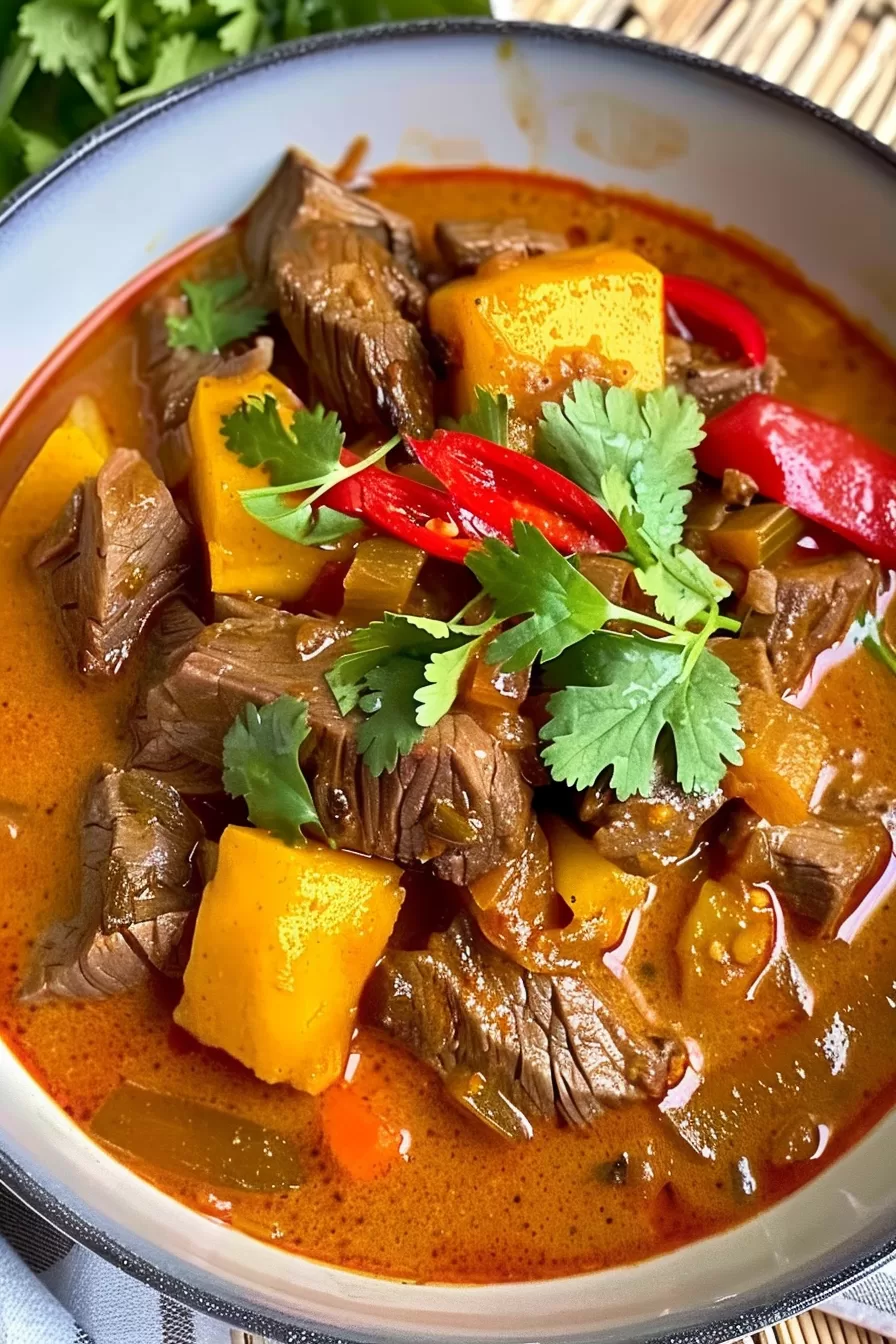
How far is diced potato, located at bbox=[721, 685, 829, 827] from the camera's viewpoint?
2787mm

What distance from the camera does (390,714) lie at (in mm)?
2564

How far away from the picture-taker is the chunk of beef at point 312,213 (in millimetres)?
3299

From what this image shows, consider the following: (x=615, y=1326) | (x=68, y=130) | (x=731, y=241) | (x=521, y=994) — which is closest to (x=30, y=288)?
(x=68, y=130)

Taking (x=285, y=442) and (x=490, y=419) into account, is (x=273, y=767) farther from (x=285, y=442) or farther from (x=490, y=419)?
(x=490, y=419)

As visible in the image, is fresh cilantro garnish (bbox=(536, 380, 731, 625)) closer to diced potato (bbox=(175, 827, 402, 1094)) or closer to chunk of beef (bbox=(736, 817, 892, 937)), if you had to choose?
chunk of beef (bbox=(736, 817, 892, 937))

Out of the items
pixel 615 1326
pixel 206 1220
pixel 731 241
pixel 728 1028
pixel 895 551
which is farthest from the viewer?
pixel 731 241

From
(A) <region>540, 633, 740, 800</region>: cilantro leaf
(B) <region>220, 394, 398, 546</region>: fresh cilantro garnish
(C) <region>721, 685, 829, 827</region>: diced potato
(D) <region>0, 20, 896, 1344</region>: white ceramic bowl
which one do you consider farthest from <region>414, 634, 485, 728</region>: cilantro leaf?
(D) <region>0, 20, 896, 1344</region>: white ceramic bowl

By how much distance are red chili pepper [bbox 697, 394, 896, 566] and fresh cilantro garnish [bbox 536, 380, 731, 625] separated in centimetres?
28

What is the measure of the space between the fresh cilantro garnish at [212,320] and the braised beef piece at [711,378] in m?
1.11

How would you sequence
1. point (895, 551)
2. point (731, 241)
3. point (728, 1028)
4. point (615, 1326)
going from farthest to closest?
1. point (731, 241)
2. point (895, 551)
3. point (728, 1028)
4. point (615, 1326)

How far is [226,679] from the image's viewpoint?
2.67 m

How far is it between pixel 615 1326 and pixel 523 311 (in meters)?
2.23

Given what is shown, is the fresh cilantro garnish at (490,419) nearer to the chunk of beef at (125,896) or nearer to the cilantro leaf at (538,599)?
the cilantro leaf at (538,599)

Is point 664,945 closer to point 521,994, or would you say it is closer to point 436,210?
point 521,994
